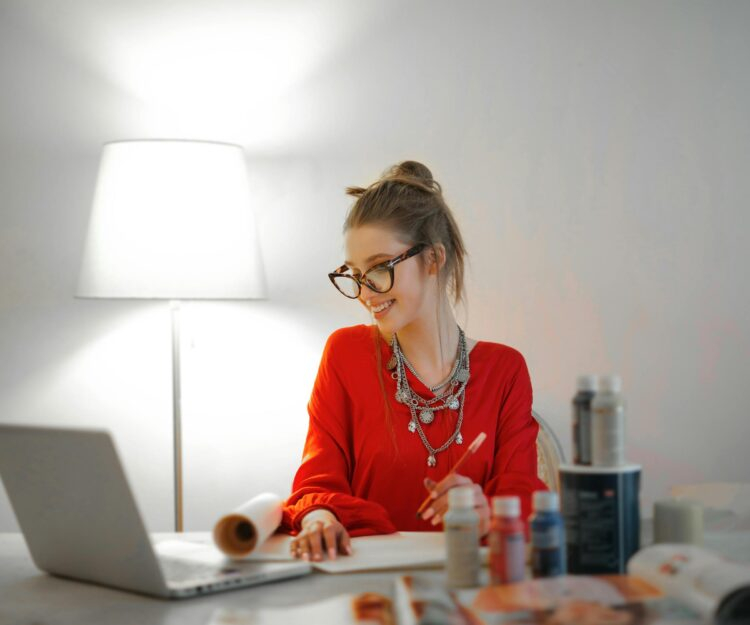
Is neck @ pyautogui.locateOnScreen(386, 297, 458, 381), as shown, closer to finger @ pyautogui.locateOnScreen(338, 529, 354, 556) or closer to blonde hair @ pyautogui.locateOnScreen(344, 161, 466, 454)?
blonde hair @ pyautogui.locateOnScreen(344, 161, 466, 454)

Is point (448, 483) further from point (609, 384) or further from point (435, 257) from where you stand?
point (435, 257)

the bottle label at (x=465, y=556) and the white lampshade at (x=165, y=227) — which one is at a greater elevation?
the white lampshade at (x=165, y=227)

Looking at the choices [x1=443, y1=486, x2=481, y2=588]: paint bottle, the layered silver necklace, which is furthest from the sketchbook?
the layered silver necklace

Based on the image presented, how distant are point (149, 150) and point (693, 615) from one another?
1.62 meters

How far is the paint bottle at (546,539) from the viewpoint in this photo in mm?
1181

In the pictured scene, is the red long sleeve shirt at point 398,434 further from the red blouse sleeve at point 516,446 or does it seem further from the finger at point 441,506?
the finger at point 441,506

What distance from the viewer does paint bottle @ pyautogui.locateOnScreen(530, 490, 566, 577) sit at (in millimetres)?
1181

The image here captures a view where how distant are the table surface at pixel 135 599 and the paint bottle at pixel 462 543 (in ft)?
0.29

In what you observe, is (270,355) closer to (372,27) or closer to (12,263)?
(12,263)

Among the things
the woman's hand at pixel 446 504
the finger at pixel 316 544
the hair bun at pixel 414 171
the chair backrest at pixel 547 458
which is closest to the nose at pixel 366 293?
the hair bun at pixel 414 171

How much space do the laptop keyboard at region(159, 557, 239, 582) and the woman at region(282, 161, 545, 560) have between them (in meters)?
0.46

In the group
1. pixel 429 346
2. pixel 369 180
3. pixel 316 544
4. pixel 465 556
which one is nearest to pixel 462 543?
pixel 465 556

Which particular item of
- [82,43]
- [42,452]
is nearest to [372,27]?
[82,43]

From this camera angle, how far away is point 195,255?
88.3 inches
